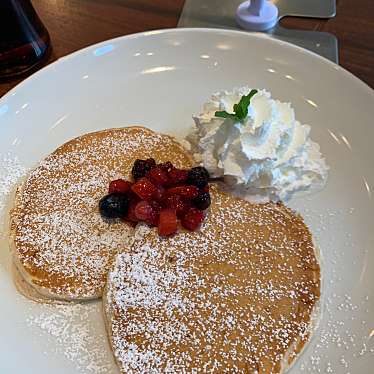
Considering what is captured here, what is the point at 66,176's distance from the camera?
151 cm

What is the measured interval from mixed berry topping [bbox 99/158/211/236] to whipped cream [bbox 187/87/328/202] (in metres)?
0.09

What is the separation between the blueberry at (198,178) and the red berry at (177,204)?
0.07 m

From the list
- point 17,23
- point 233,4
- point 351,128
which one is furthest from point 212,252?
point 233,4

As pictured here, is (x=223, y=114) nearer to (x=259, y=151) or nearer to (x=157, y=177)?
(x=259, y=151)

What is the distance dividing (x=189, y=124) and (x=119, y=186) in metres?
0.39

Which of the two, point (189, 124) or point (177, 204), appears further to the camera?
point (189, 124)

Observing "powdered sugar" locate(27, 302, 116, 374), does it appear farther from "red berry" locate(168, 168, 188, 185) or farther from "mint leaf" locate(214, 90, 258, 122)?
"mint leaf" locate(214, 90, 258, 122)

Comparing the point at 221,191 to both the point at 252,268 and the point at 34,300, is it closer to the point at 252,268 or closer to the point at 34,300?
the point at 252,268

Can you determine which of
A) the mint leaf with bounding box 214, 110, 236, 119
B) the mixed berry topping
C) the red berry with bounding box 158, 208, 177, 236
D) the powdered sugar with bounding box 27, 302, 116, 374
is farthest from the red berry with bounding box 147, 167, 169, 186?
the powdered sugar with bounding box 27, 302, 116, 374

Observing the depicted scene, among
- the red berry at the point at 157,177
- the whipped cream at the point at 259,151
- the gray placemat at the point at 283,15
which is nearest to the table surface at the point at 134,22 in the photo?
the gray placemat at the point at 283,15

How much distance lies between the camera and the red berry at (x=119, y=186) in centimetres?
141

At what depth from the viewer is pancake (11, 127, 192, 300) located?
1.32 metres

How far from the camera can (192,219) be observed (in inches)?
53.4

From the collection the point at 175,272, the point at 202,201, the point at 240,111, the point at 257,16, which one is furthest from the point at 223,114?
the point at 257,16
